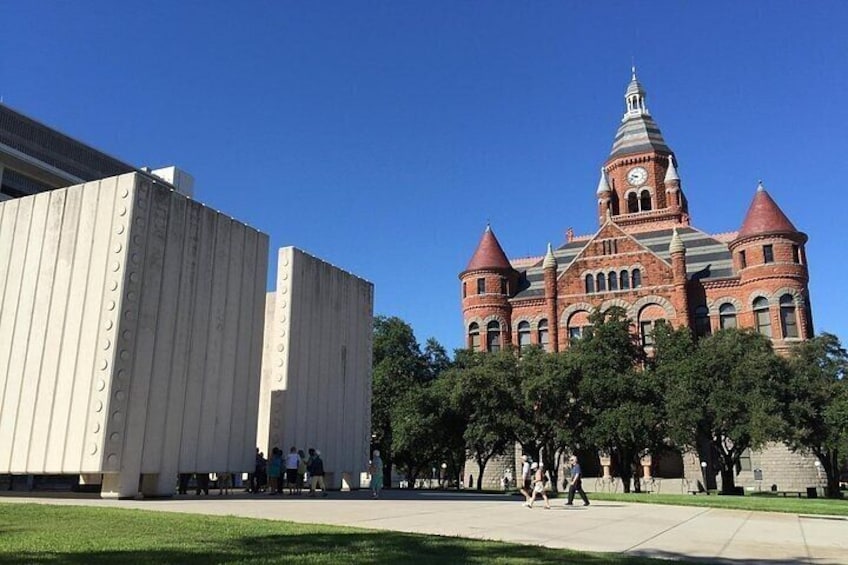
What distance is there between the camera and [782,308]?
171 feet

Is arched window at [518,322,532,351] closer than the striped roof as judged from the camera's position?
Yes

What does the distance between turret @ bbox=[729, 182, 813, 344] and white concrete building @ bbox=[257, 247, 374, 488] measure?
3506cm

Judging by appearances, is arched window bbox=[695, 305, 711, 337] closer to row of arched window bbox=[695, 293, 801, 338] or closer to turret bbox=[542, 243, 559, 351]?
row of arched window bbox=[695, 293, 801, 338]

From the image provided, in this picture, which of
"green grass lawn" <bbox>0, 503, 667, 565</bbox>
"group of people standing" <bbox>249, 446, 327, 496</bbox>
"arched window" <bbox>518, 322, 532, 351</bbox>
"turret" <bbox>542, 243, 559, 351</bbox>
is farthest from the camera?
"arched window" <bbox>518, 322, 532, 351</bbox>

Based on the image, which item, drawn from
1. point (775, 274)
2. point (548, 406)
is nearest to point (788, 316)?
point (775, 274)

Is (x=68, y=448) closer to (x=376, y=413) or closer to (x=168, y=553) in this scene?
(x=168, y=553)

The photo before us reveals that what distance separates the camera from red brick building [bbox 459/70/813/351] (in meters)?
53.0

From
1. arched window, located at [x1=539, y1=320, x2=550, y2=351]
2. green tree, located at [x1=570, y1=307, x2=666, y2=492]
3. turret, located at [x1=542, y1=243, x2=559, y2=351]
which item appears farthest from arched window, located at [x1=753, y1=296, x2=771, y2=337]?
arched window, located at [x1=539, y1=320, x2=550, y2=351]

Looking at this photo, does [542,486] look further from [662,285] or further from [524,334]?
[524,334]

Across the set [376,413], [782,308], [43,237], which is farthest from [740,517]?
[782,308]

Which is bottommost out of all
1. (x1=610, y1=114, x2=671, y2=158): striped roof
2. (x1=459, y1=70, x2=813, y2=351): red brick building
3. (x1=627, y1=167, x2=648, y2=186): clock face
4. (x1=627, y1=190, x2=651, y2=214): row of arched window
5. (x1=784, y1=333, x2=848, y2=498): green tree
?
(x1=784, y1=333, x2=848, y2=498): green tree

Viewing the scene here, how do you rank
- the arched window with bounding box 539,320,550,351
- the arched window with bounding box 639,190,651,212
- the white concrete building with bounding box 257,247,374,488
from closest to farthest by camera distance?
the white concrete building with bounding box 257,247,374,488 < the arched window with bounding box 539,320,550,351 < the arched window with bounding box 639,190,651,212

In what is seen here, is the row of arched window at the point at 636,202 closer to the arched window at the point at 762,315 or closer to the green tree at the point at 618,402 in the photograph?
the arched window at the point at 762,315

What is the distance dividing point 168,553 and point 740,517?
1571cm
